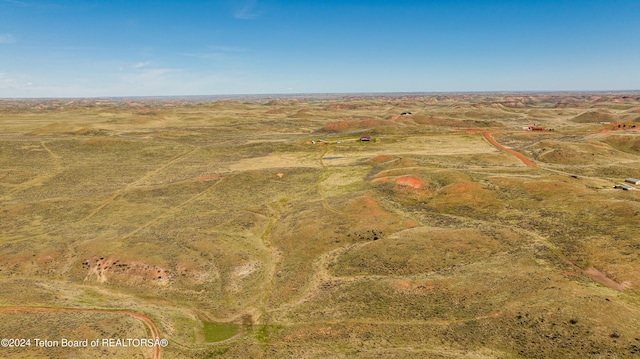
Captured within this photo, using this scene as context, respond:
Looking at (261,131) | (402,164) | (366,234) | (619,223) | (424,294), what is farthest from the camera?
(261,131)

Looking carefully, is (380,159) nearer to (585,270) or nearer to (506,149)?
(506,149)

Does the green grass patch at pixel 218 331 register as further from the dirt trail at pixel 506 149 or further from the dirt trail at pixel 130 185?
the dirt trail at pixel 506 149

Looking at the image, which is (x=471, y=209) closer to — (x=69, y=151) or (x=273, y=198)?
(x=273, y=198)

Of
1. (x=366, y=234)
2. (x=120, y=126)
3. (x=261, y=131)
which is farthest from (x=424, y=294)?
(x=120, y=126)

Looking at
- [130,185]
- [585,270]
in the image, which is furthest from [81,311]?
[585,270]

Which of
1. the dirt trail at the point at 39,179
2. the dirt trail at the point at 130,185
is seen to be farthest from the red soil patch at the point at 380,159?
the dirt trail at the point at 39,179

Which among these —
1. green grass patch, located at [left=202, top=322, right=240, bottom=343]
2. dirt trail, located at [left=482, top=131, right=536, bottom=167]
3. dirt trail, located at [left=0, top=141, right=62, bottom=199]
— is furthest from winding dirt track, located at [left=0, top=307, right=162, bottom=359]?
dirt trail, located at [left=482, top=131, right=536, bottom=167]
